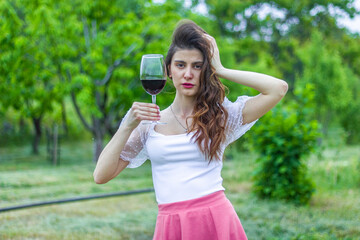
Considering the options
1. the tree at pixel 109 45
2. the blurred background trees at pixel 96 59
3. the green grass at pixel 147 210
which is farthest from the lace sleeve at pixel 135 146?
the tree at pixel 109 45

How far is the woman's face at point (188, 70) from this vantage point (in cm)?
209

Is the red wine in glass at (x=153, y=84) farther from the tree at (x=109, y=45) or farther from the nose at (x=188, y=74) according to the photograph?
the tree at (x=109, y=45)

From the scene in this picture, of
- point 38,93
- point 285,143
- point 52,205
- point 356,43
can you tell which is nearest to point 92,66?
point 38,93

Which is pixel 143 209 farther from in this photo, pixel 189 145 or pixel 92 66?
pixel 92 66

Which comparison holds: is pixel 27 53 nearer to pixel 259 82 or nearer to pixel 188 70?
pixel 188 70

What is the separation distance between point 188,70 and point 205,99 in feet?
0.58

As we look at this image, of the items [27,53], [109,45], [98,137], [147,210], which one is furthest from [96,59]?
[147,210]

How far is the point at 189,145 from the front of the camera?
2029 mm

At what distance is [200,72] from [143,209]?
17.2 feet

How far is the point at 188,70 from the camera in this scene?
6.81ft

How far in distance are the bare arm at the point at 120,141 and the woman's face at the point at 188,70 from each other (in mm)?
273

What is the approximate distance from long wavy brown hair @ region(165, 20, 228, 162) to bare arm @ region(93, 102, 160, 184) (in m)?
0.28

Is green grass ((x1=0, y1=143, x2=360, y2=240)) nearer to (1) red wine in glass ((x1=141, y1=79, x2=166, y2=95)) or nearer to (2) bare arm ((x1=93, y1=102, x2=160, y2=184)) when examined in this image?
(2) bare arm ((x1=93, y1=102, x2=160, y2=184))

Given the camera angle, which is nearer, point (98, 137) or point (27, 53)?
point (27, 53)
